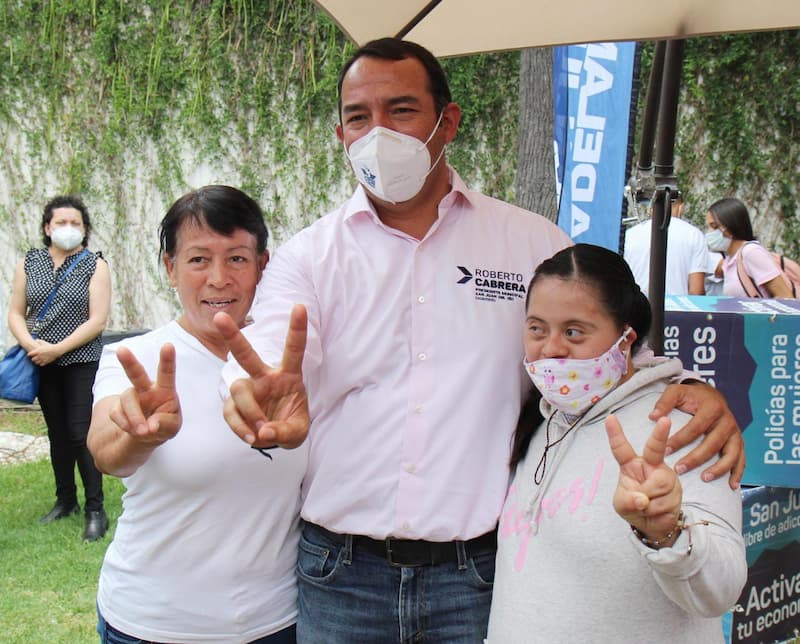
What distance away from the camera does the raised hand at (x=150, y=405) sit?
158 cm

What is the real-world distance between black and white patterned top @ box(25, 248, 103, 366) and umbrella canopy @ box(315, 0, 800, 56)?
10.3 ft

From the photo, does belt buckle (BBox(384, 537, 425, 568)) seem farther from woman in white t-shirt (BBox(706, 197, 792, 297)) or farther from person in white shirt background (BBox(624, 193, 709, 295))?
woman in white t-shirt (BBox(706, 197, 792, 297))

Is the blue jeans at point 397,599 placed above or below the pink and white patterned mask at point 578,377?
below

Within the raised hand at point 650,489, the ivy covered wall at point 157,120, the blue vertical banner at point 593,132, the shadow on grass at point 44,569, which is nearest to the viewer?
the raised hand at point 650,489

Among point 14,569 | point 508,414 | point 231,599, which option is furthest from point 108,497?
point 508,414

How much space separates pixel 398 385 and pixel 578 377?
1.36ft

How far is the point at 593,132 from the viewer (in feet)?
13.6

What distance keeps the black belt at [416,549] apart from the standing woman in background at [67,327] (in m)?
3.63

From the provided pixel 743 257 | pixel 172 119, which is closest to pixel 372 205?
pixel 743 257

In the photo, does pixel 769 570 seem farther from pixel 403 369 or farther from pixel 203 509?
pixel 203 509

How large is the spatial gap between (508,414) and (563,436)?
0.16 metres

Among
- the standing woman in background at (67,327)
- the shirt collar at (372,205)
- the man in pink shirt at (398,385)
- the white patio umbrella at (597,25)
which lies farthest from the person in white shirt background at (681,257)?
the man in pink shirt at (398,385)

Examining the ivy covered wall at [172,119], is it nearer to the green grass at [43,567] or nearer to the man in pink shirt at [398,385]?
the green grass at [43,567]

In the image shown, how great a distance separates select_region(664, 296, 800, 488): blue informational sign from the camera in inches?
99.4
